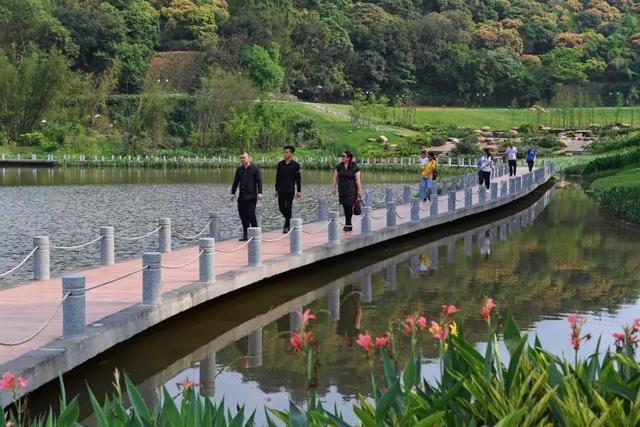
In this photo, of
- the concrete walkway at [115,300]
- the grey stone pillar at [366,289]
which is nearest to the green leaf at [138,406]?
the concrete walkway at [115,300]

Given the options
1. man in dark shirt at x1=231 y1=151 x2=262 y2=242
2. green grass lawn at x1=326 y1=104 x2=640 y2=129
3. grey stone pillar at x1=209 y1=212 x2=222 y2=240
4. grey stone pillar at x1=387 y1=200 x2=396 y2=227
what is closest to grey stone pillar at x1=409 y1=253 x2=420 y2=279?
grey stone pillar at x1=387 y1=200 x2=396 y2=227

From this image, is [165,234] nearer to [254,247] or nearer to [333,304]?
[254,247]

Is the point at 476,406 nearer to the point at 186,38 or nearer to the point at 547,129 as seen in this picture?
the point at 547,129

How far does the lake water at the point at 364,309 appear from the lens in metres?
9.16

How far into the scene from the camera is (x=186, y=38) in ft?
352

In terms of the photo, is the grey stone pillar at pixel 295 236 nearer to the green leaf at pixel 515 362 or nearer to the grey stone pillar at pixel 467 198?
the green leaf at pixel 515 362

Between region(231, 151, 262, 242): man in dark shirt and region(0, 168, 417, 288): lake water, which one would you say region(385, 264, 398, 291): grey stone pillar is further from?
region(0, 168, 417, 288): lake water

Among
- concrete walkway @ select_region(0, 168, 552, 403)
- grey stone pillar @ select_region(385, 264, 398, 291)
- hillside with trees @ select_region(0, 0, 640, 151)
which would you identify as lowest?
grey stone pillar @ select_region(385, 264, 398, 291)

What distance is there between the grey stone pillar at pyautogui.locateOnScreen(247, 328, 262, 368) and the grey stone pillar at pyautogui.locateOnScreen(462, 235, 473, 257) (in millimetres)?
8312

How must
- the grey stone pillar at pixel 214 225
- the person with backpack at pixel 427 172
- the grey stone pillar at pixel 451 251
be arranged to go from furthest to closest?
the person with backpack at pixel 427 172 < the grey stone pillar at pixel 214 225 < the grey stone pillar at pixel 451 251

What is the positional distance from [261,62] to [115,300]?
8444 cm

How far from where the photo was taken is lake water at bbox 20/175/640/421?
9156 mm

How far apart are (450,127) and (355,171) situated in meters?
68.5

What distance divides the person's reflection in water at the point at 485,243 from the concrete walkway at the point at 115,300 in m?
2.15
